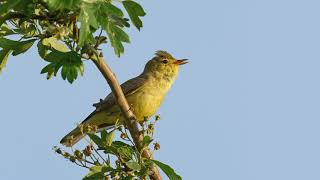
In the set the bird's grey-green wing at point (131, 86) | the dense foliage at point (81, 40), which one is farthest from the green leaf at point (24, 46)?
the bird's grey-green wing at point (131, 86)

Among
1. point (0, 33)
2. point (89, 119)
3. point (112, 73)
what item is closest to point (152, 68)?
point (89, 119)

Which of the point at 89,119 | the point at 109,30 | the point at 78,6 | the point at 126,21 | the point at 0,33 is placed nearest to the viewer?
the point at 78,6

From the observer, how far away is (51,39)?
5.07 meters

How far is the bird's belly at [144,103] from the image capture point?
8.95 meters

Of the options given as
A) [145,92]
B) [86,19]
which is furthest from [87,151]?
[145,92]

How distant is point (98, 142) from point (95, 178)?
1.07 ft

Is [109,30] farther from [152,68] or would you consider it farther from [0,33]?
[152,68]

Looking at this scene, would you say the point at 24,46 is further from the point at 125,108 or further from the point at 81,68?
the point at 125,108

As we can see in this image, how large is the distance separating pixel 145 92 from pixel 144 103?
272 millimetres

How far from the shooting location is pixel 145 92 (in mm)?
9258

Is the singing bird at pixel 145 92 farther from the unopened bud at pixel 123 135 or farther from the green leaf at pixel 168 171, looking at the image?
the green leaf at pixel 168 171

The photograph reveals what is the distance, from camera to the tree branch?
180 inches

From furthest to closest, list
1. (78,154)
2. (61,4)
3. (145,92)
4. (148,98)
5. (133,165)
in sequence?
1. (145,92)
2. (148,98)
3. (78,154)
4. (133,165)
5. (61,4)

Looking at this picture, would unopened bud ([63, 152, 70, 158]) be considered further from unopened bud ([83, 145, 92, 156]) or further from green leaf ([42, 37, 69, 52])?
green leaf ([42, 37, 69, 52])
